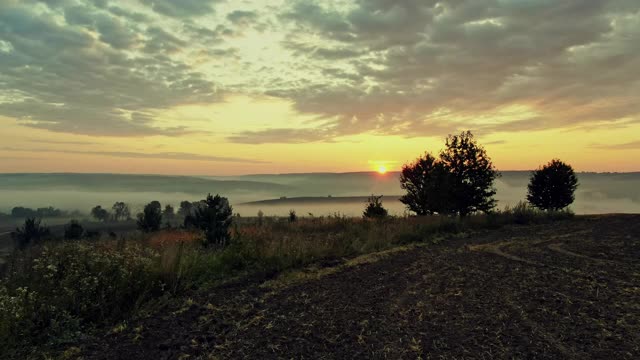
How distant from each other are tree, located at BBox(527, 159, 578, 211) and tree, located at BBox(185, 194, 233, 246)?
23.9 m

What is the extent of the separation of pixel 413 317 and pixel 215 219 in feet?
34.2

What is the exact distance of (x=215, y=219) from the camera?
15242 mm

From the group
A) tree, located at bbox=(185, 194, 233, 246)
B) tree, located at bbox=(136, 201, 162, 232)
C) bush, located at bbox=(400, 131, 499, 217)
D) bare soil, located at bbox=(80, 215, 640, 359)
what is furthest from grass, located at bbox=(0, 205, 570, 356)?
tree, located at bbox=(136, 201, 162, 232)

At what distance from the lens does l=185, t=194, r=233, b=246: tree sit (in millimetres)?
14164

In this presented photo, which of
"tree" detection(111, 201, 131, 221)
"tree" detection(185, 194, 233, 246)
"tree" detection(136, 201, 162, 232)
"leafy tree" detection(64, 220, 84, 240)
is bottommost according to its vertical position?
"tree" detection(111, 201, 131, 221)

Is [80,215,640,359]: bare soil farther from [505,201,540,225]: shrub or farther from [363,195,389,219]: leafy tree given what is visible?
[363,195,389,219]: leafy tree

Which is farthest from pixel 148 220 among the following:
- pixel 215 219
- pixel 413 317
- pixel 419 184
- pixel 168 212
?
pixel 168 212

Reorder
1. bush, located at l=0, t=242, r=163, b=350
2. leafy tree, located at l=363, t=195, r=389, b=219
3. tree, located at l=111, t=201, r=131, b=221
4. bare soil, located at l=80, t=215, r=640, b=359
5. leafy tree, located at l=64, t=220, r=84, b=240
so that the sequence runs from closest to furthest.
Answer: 1. bare soil, located at l=80, t=215, r=640, b=359
2. bush, located at l=0, t=242, r=163, b=350
3. leafy tree, located at l=64, t=220, r=84, b=240
4. leafy tree, located at l=363, t=195, r=389, b=219
5. tree, located at l=111, t=201, r=131, b=221

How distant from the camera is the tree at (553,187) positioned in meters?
29.9

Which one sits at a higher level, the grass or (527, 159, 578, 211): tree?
(527, 159, 578, 211): tree

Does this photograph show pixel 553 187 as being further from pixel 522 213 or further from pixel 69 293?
pixel 69 293

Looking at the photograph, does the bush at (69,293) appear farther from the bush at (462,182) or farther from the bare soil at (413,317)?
the bush at (462,182)

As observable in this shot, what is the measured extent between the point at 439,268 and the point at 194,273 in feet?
18.7

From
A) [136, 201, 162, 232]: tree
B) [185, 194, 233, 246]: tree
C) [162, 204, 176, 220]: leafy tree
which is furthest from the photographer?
[162, 204, 176, 220]: leafy tree
